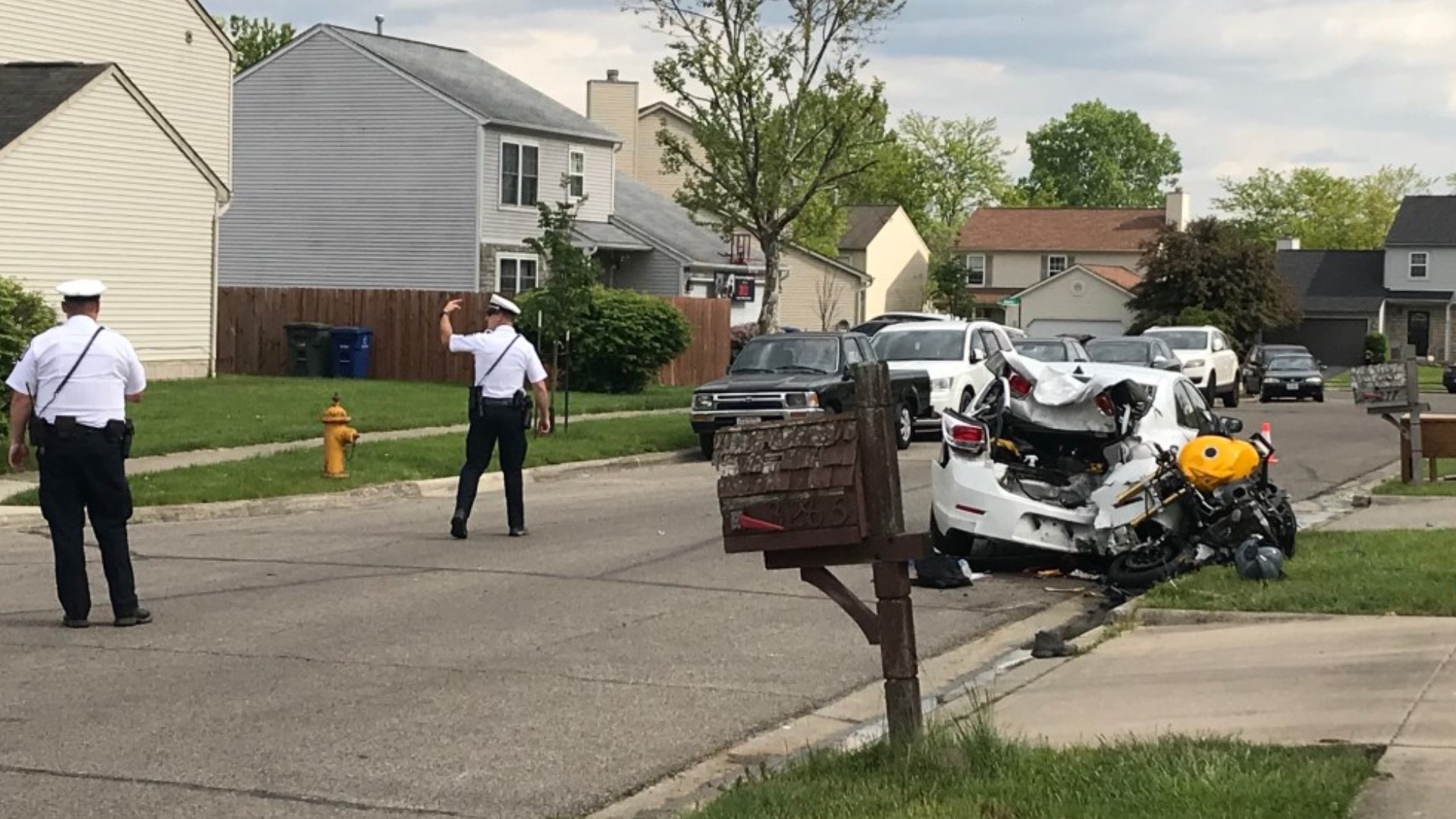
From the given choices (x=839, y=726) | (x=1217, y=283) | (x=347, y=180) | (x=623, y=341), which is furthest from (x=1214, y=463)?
(x=1217, y=283)

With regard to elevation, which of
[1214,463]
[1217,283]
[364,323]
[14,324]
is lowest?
[1214,463]

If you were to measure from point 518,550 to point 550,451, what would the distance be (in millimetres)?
8811

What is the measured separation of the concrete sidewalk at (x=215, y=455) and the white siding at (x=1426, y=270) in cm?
6364

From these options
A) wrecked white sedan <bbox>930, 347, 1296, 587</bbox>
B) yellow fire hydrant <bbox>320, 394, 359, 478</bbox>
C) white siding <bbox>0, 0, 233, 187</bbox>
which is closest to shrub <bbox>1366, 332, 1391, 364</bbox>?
white siding <bbox>0, 0, 233, 187</bbox>

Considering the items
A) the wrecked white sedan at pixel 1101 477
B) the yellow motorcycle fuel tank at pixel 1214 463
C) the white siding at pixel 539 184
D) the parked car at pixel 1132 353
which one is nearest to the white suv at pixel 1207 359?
the parked car at pixel 1132 353

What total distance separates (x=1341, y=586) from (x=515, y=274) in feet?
118

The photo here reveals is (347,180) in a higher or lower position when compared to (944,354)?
higher

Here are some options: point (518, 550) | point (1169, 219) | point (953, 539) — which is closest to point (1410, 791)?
point (953, 539)

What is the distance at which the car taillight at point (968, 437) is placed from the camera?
45.1 ft

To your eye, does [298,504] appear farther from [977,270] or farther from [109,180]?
[977,270]

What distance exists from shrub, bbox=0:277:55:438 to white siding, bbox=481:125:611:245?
907 inches

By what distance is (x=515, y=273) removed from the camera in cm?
4588

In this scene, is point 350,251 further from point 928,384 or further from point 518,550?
point 518,550

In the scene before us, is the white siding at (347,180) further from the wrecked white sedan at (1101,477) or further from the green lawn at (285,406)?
the wrecked white sedan at (1101,477)
